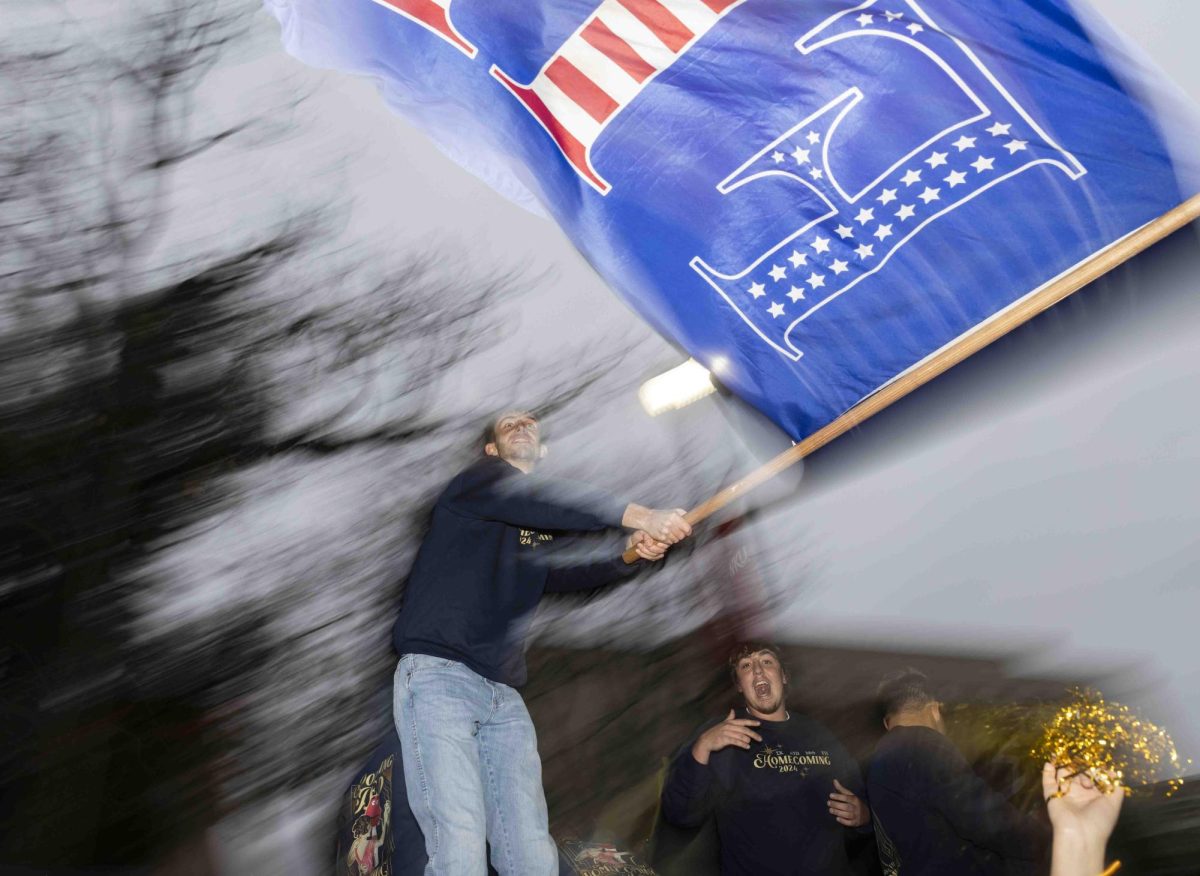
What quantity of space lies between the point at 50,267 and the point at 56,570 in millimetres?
2081

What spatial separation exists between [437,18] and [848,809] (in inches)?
138

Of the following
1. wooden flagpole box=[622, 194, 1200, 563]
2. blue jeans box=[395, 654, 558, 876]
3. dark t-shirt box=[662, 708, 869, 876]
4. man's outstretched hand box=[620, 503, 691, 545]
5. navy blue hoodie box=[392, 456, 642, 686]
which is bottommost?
dark t-shirt box=[662, 708, 869, 876]

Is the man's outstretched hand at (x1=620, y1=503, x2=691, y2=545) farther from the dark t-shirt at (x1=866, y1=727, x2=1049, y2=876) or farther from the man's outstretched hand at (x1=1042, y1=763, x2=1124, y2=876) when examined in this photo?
the man's outstretched hand at (x1=1042, y1=763, x2=1124, y2=876)

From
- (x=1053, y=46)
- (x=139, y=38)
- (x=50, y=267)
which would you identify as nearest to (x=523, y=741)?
(x=1053, y=46)

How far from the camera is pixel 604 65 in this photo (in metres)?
3.71

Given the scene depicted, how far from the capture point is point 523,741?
3.80 metres

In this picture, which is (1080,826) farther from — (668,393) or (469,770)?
(668,393)

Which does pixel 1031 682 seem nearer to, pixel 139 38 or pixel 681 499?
pixel 681 499

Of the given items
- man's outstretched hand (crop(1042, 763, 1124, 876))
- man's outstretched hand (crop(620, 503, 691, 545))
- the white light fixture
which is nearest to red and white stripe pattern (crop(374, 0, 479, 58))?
man's outstretched hand (crop(620, 503, 691, 545))

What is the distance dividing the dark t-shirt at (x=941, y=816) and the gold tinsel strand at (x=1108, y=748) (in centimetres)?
29

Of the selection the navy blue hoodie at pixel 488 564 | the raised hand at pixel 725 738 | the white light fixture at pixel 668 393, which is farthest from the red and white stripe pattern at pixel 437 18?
the white light fixture at pixel 668 393

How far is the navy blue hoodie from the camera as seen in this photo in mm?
3750

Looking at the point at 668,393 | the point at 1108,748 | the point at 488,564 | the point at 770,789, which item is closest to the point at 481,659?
the point at 488,564

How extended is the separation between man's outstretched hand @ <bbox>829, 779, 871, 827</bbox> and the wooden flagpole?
4.47ft
